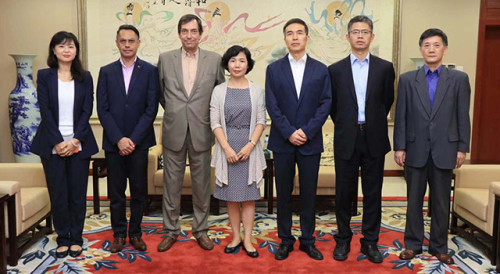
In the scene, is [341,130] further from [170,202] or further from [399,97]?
[170,202]

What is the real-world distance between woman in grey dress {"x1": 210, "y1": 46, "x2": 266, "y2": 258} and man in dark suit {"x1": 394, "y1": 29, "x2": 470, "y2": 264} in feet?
3.32

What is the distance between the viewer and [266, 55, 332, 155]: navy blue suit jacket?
10.7 ft

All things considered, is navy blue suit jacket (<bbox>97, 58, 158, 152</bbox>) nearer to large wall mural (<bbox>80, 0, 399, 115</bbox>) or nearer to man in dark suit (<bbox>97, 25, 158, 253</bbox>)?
man in dark suit (<bbox>97, 25, 158, 253</bbox>)

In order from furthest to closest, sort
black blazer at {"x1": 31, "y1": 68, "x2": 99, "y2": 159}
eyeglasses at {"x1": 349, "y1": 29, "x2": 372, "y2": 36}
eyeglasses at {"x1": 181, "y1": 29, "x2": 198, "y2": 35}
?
eyeglasses at {"x1": 181, "y1": 29, "x2": 198, "y2": 35}
black blazer at {"x1": 31, "y1": 68, "x2": 99, "y2": 159}
eyeglasses at {"x1": 349, "y1": 29, "x2": 372, "y2": 36}

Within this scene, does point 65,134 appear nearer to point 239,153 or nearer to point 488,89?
point 239,153

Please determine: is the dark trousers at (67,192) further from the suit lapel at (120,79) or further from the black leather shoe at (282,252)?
the black leather shoe at (282,252)

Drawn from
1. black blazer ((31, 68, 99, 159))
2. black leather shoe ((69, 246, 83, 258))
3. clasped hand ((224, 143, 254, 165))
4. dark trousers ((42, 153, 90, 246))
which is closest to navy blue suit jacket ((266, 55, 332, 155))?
clasped hand ((224, 143, 254, 165))

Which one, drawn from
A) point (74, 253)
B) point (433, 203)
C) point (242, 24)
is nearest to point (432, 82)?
point (433, 203)

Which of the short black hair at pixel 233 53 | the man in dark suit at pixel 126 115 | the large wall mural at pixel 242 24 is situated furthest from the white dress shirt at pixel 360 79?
the large wall mural at pixel 242 24

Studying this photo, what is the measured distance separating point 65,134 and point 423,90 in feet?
8.27

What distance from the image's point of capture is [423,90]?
Result: 3.33 m

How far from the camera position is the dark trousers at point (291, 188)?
336 centimetres

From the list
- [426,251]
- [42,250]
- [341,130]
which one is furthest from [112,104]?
[426,251]

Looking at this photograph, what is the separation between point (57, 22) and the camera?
240 inches
